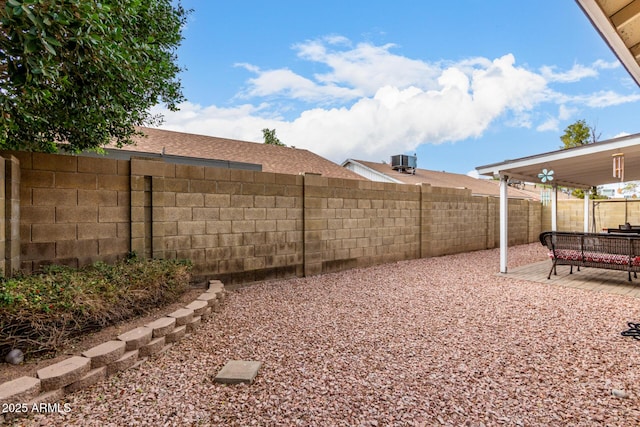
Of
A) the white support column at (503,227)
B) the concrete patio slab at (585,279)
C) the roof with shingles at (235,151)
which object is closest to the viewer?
the concrete patio slab at (585,279)

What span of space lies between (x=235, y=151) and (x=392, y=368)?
11.7 m

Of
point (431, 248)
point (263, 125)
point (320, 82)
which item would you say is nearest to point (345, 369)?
point (431, 248)

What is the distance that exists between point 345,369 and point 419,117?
57.2 ft

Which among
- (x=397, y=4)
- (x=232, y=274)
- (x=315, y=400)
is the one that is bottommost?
(x=315, y=400)

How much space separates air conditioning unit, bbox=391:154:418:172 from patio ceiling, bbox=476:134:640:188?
1093 cm

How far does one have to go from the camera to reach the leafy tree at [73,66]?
248 centimetres

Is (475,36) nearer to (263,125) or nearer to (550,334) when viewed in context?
(550,334)

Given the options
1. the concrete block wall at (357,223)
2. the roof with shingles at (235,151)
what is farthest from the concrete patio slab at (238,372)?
the roof with shingles at (235,151)

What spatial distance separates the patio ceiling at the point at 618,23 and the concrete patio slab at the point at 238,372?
10.1ft

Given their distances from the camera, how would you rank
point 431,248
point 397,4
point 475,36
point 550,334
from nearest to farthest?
1. point 550,334
2. point 397,4
3. point 475,36
4. point 431,248

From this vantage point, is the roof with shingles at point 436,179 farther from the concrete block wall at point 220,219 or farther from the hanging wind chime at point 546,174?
the concrete block wall at point 220,219

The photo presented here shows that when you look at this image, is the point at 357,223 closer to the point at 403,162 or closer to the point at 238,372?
the point at 238,372

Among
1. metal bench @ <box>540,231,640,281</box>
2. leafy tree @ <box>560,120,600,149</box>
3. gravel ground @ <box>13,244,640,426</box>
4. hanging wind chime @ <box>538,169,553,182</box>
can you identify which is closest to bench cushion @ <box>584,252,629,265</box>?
metal bench @ <box>540,231,640,281</box>

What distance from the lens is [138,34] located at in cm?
509
